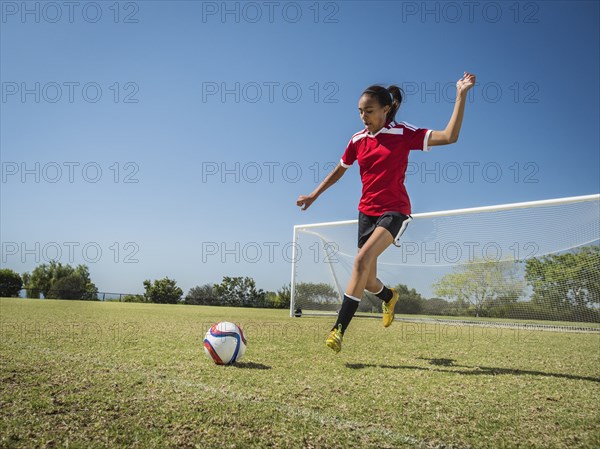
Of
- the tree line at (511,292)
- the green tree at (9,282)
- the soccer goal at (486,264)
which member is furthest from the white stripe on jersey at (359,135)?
the green tree at (9,282)

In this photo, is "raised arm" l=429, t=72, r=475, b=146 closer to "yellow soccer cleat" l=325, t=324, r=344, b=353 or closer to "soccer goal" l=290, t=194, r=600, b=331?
"yellow soccer cleat" l=325, t=324, r=344, b=353

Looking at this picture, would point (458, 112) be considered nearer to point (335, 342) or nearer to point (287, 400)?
point (335, 342)

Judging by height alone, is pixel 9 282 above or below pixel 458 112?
below

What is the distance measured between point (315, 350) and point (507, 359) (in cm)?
205

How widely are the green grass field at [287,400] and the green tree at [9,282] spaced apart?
167 ft

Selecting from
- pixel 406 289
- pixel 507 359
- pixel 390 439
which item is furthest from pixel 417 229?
pixel 390 439

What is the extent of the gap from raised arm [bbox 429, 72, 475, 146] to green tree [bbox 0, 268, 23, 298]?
2112 inches

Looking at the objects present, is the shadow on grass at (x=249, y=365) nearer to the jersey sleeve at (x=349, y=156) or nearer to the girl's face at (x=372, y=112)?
the jersey sleeve at (x=349, y=156)

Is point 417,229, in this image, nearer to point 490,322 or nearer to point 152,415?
point 490,322

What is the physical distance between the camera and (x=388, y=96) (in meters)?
4.02

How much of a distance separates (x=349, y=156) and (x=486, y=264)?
931 cm

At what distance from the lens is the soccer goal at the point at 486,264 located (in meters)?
9.98

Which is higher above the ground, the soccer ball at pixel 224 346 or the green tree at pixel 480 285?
the green tree at pixel 480 285

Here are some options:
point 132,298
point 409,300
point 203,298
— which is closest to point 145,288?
point 132,298
